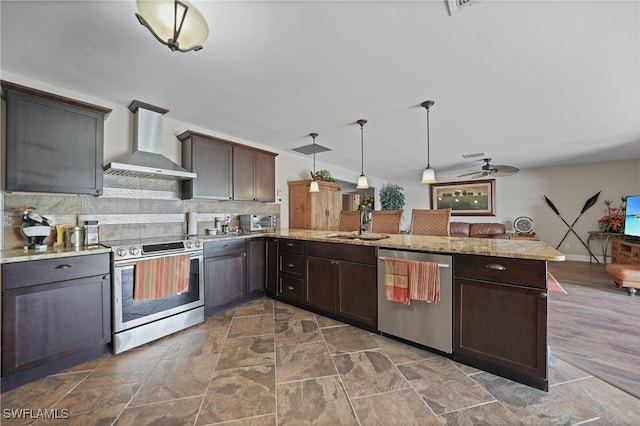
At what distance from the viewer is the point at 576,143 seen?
13.5 feet

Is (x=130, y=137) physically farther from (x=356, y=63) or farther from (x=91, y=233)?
(x=356, y=63)

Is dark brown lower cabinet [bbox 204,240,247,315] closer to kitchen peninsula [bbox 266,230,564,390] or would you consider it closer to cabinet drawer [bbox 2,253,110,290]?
cabinet drawer [bbox 2,253,110,290]

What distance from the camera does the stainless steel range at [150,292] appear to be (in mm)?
2125

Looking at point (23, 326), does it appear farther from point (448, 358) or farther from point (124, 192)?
point (448, 358)

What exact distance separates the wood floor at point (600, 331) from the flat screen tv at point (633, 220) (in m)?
0.97

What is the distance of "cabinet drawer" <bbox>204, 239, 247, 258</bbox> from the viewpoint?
2.83 meters

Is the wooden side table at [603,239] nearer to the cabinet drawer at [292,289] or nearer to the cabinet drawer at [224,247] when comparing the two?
the cabinet drawer at [292,289]

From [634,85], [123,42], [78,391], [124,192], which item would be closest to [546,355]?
[634,85]

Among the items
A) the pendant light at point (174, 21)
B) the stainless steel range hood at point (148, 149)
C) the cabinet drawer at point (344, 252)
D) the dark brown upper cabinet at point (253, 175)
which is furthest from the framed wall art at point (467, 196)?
the pendant light at point (174, 21)

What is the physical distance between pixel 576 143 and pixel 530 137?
105cm

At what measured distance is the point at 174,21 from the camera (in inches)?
47.3

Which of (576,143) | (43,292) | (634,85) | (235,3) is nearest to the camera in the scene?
(235,3)

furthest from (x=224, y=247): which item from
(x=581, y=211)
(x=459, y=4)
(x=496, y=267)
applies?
(x=581, y=211)

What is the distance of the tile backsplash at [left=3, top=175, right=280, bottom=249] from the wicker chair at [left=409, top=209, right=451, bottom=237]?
265 centimetres
